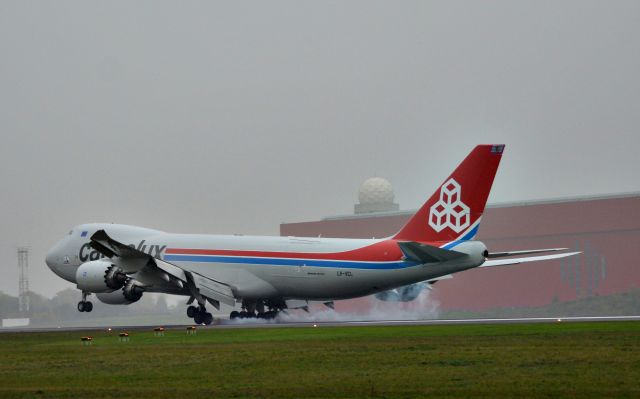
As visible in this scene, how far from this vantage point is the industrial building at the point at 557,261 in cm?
9519

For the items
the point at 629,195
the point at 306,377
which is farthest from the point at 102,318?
the point at 306,377

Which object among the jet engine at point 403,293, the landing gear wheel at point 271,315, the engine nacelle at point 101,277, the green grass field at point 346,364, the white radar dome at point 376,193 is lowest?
the green grass field at point 346,364

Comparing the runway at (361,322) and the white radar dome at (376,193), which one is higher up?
the white radar dome at (376,193)

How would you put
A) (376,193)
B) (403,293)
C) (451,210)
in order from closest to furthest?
(451,210), (403,293), (376,193)

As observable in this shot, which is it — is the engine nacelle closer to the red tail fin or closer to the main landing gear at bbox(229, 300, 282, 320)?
the main landing gear at bbox(229, 300, 282, 320)

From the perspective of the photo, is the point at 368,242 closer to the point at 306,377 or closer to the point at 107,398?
the point at 306,377

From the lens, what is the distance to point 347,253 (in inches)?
2238

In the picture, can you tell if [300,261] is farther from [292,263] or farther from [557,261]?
[557,261]

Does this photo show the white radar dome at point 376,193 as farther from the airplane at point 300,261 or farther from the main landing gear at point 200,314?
the main landing gear at point 200,314

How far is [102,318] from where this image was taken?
325 ft

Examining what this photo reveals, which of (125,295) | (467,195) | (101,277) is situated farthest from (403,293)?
(101,277)

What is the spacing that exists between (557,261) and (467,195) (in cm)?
4552

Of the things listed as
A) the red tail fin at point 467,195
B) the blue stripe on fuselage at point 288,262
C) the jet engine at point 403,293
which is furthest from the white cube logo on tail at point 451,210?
the jet engine at point 403,293

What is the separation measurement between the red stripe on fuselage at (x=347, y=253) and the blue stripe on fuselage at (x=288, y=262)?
0.62 feet
